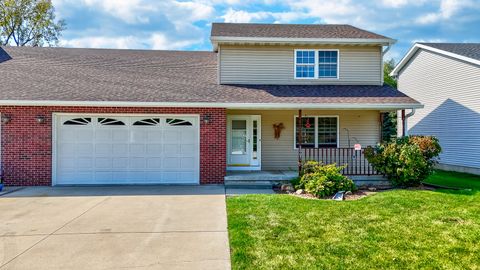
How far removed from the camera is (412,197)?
827cm

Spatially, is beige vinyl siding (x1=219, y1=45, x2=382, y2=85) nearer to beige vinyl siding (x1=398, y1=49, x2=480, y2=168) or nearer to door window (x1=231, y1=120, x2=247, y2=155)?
door window (x1=231, y1=120, x2=247, y2=155)

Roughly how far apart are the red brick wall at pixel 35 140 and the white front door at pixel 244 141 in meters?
1.63

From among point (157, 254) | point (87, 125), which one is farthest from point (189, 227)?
point (87, 125)

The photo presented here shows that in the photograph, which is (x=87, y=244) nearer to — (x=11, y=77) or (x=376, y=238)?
(x=376, y=238)

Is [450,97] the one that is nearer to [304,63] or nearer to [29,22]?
[304,63]

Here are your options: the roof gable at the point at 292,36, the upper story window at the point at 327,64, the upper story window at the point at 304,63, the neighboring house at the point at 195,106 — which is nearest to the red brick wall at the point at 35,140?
the neighboring house at the point at 195,106

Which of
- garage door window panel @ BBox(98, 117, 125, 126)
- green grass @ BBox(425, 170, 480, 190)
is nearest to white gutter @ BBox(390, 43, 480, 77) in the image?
green grass @ BBox(425, 170, 480, 190)

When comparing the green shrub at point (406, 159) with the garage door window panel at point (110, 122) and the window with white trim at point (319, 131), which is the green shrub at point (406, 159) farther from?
the garage door window panel at point (110, 122)

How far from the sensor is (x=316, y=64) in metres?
12.8

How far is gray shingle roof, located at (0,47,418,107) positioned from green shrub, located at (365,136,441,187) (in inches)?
66.6

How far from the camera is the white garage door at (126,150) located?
10.7 meters

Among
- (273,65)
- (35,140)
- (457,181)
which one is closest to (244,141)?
→ (273,65)

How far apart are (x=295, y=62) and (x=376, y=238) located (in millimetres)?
8487

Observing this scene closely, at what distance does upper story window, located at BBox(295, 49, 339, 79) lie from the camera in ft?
41.9
